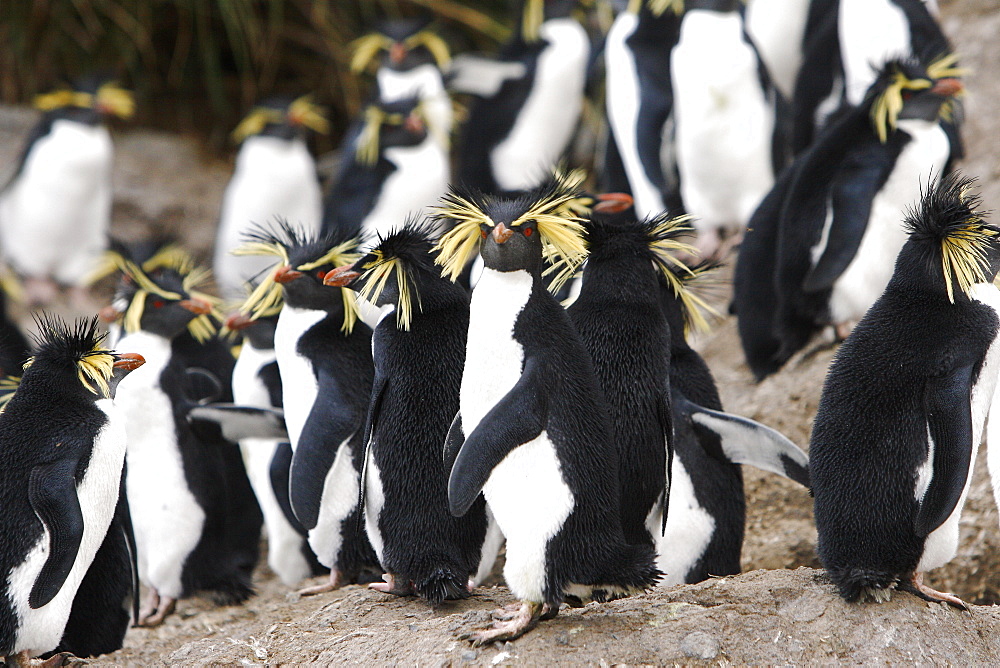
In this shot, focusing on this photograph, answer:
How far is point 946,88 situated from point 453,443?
214cm

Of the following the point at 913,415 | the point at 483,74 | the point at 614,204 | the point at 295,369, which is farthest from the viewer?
the point at 483,74

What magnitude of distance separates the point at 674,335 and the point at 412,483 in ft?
2.63

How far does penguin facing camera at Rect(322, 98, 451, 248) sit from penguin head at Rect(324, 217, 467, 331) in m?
2.90

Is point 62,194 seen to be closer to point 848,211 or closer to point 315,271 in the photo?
point 315,271

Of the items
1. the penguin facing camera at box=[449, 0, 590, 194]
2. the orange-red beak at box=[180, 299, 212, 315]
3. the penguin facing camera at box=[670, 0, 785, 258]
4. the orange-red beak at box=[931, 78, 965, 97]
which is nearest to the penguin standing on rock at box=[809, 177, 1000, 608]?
the orange-red beak at box=[931, 78, 965, 97]

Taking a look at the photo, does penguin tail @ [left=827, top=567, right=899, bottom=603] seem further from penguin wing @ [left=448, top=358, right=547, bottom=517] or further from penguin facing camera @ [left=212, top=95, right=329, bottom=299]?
penguin facing camera @ [left=212, top=95, right=329, bottom=299]

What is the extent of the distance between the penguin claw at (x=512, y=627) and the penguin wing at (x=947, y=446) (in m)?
0.77

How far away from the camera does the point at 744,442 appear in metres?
2.83

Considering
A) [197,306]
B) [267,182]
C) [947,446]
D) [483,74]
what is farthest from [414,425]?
[267,182]

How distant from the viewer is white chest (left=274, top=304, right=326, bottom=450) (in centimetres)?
305

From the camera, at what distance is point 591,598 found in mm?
2422

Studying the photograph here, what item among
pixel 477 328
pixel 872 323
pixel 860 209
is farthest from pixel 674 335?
pixel 860 209

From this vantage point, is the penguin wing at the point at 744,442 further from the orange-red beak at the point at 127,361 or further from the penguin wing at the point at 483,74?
the penguin wing at the point at 483,74

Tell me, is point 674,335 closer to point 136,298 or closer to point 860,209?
point 860,209
